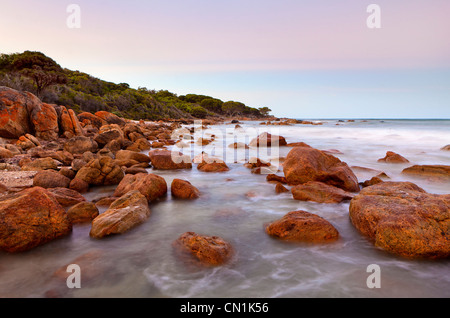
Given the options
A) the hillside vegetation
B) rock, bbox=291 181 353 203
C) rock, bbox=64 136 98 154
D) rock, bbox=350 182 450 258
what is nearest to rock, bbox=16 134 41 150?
rock, bbox=64 136 98 154

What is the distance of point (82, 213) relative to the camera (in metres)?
4.23

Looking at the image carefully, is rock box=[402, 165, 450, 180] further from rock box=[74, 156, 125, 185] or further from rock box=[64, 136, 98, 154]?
rock box=[64, 136, 98, 154]

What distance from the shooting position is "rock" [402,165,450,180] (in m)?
7.31

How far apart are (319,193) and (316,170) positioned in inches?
37.9

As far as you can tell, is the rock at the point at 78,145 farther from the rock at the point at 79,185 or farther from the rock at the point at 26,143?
the rock at the point at 79,185

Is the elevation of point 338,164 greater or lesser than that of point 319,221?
greater

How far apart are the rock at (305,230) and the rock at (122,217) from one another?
7.65 feet

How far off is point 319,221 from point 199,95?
91.3 metres

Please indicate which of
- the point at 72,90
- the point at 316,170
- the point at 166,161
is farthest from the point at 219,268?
the point at 72,90

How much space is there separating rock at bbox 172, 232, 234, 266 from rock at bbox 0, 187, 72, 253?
1802mm

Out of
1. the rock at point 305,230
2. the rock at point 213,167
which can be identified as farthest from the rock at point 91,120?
the rock at point 305,230

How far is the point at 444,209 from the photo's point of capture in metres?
3.37
